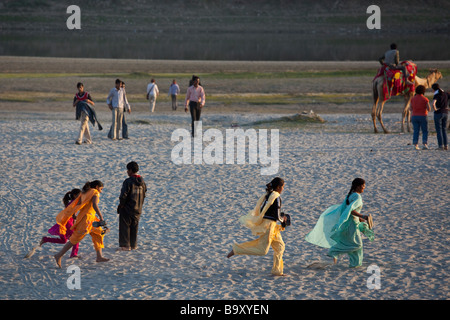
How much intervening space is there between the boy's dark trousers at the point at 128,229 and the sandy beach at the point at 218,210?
0.59 ft

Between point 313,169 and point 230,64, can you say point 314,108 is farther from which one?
point 230,64

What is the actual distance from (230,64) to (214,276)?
42.4 meters

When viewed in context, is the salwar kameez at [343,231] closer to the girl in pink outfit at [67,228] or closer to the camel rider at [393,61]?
the girl in pink outfit at [67,228]

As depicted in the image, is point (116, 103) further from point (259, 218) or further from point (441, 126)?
point (259, 218)

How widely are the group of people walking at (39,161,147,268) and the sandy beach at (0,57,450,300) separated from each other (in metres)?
0.25

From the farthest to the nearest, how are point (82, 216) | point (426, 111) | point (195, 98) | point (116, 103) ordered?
point (195, 98) < point (116, 103) < point (426, 111) < point (82, 216)

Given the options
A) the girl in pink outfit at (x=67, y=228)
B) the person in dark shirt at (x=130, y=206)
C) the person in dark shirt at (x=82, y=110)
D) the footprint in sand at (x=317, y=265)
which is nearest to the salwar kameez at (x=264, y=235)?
the footprint in sand at (x=317, y=265)

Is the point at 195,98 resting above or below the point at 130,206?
above

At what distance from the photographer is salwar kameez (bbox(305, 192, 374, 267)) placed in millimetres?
9180

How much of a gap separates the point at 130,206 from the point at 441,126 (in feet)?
33.7

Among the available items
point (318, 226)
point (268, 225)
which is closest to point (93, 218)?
point (268, 225)

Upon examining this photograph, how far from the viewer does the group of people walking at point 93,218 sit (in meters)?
9.47

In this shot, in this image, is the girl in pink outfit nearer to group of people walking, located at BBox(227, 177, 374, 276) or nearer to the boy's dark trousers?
the boy's dark trousers

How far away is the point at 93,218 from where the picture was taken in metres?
9.55
